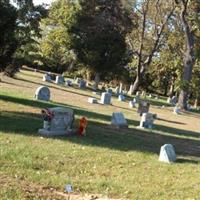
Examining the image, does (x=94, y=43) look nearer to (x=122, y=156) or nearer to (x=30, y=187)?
(x=122, y=156)

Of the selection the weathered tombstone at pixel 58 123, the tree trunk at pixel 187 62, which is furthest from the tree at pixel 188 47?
the weathered tombstone at pixel 58 123

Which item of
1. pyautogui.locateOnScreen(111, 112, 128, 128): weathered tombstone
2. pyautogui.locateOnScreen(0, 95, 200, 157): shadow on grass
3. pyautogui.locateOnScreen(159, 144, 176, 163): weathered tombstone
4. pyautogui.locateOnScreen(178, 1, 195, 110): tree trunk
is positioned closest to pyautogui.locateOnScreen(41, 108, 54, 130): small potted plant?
pyautogui.locateOnScreen(0, 95, 200, 157): shadow on grass

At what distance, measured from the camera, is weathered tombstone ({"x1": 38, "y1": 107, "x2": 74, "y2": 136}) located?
1437 cm

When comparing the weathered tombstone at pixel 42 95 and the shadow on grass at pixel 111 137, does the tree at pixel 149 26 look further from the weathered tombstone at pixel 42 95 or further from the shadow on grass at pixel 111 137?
the shadow on grass at pixel 111 137

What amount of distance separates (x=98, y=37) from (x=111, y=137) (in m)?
27.2

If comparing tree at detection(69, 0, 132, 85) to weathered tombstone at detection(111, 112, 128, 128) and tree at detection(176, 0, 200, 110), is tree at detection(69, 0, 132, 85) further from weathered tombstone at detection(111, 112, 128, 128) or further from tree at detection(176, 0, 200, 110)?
weathered tombstone at detection(111, 112, 128, 128)

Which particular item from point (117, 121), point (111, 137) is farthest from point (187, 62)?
point (111, 137)

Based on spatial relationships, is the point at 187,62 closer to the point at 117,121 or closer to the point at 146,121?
the point at 146,121

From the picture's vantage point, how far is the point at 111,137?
16156mm

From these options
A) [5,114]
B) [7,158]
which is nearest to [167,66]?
[5,114]

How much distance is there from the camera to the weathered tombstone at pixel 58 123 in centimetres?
1437

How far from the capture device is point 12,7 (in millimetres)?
18078

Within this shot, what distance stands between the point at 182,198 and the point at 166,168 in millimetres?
2542

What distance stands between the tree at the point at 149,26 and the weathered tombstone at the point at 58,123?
34.2m
